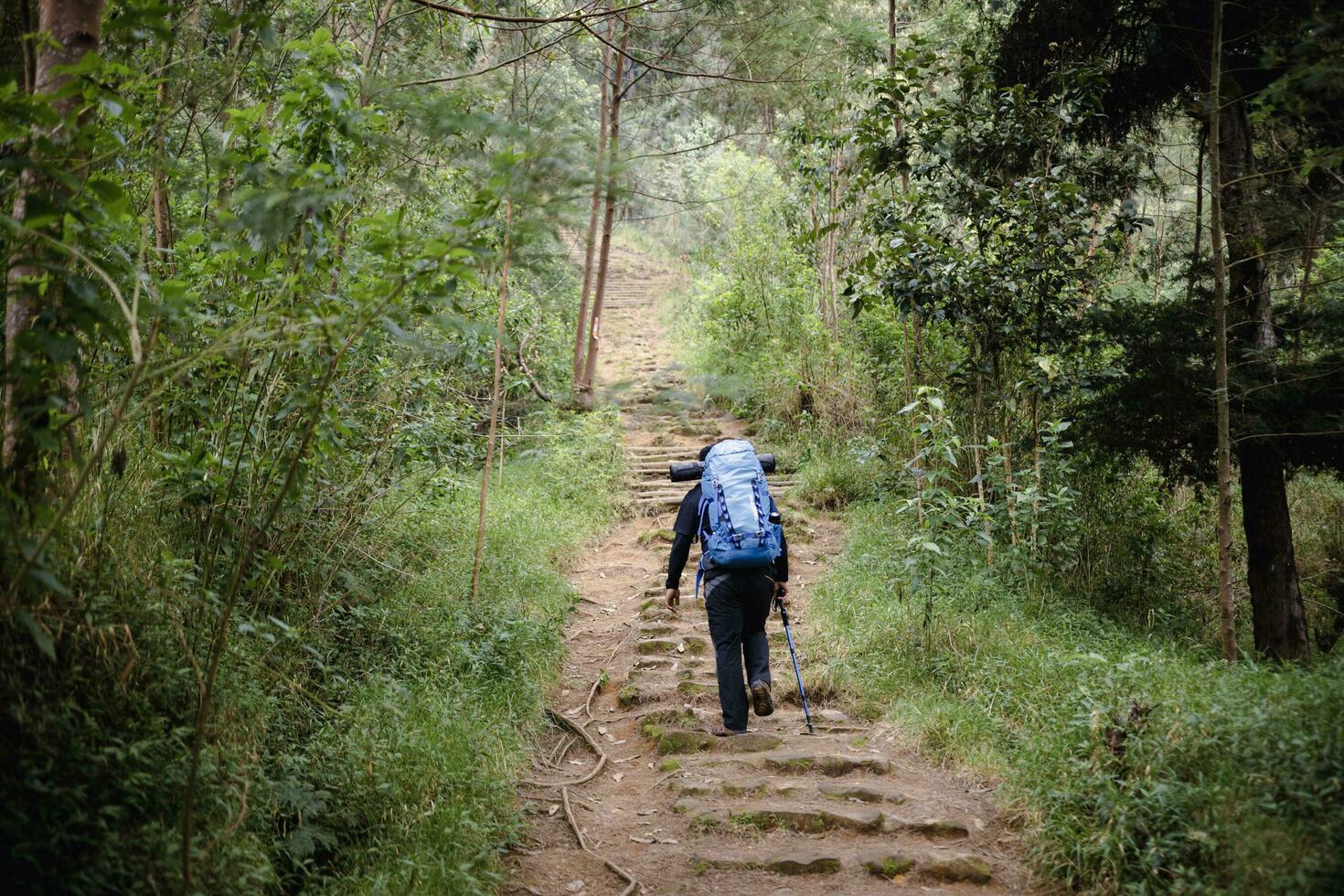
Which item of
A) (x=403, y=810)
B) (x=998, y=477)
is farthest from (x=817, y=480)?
(x=403, y=810)

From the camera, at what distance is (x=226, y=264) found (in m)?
4.32

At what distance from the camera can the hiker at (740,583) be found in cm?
532

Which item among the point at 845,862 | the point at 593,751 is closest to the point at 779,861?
the point at 845,862

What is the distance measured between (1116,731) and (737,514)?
232 cm

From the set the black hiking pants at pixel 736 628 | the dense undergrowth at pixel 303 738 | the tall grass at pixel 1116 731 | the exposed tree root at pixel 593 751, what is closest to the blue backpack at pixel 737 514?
the black hiking pants at pixel 736 628

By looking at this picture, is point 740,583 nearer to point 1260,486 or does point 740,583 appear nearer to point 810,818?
point 810,818

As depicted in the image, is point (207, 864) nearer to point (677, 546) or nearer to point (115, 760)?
point (115, 760)

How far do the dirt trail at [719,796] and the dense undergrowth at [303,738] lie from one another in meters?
0.39

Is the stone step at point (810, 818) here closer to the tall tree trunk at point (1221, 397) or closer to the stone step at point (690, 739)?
the stone step at point (690, 739)

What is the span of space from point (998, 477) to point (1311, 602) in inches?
169

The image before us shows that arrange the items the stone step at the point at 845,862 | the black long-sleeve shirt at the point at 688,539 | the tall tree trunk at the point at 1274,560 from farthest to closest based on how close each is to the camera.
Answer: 1. the tall tree trunk at the point at 1274,560
2. the black long-sleeve shirt at the point at 688,539
3. the stone step at the point at 845,862

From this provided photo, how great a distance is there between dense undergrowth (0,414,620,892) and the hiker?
141 cm

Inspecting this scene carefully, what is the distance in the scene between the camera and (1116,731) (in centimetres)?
412

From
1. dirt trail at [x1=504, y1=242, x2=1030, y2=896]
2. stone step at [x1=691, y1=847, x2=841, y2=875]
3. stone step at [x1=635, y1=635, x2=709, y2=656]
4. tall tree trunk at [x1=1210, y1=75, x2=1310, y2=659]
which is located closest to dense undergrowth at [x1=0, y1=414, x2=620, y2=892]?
dirt trail at [x1=504, y1=242, x2=1030, y2=896]
